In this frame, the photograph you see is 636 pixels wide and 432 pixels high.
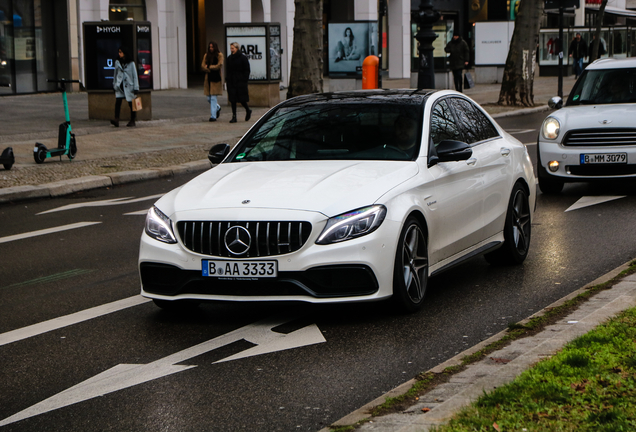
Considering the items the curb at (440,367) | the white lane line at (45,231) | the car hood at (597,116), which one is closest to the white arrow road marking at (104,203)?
the white lane line at (45,231)

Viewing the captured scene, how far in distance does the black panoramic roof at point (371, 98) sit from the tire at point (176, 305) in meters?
1.89

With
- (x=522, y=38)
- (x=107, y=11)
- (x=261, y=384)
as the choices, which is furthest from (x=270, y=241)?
(x=107, y=11)

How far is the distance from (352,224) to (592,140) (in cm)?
722

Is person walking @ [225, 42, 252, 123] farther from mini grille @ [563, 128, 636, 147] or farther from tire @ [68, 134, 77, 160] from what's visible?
mini grille @ [563, 128, 636, 147]

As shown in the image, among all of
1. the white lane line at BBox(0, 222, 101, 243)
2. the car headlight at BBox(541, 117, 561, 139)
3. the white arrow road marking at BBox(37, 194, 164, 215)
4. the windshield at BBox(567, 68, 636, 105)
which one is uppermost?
the windshield at BBox(567, 68, 636, 105)

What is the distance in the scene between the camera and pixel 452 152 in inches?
281

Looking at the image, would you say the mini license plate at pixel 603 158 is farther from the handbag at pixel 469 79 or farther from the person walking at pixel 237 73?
the handbag at pixel 469 79

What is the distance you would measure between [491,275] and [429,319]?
169 centimetres

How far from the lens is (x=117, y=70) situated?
22.3m

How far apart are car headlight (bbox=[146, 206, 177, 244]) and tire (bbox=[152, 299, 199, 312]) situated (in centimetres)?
41

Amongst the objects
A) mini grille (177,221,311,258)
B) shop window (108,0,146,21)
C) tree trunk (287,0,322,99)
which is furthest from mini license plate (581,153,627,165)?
shop window (108,0,146,21)

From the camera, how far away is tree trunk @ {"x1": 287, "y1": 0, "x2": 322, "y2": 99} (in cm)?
2348

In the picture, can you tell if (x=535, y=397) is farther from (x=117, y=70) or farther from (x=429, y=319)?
(x=117, y=70)

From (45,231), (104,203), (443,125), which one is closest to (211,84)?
(104,203)
